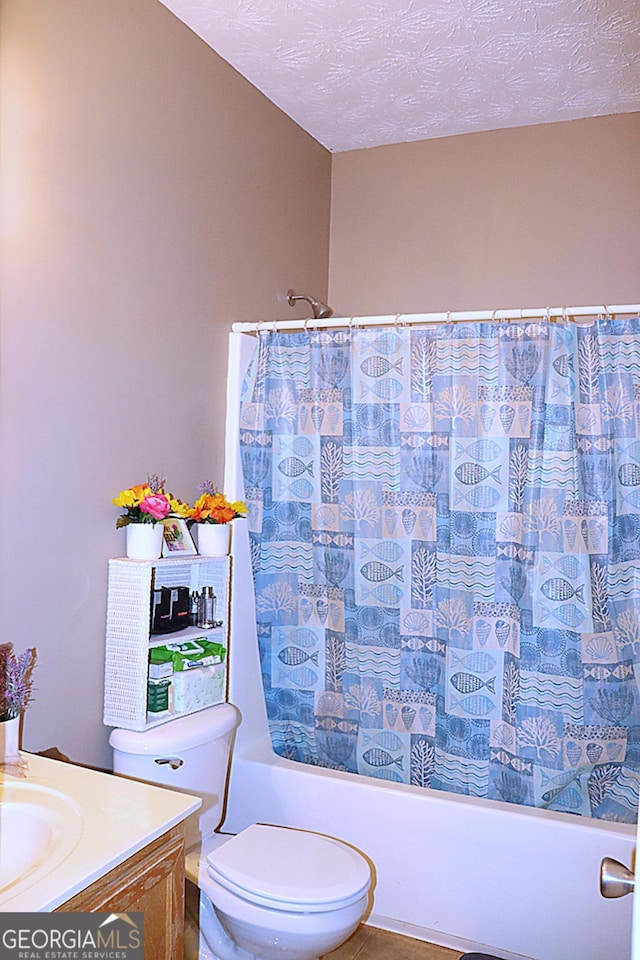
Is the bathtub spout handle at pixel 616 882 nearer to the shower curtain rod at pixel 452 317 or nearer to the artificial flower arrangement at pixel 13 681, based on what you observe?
the artificial flower arrangement at pixel 13 681

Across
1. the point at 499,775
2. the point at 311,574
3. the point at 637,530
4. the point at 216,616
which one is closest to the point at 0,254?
the point at 216,616

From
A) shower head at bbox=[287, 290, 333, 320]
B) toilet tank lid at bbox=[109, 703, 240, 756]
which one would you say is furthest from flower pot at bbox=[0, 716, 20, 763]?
shower head at bbox=[287, 290, 333, 320]

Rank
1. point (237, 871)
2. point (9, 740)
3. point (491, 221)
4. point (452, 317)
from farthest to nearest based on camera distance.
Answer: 1. point (491, 221)
2. point (452, 317)
3. point (237, 871)
4. point (9, 740)

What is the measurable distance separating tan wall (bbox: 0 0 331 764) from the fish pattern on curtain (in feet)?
1.19

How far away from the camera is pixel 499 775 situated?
2.54 metres

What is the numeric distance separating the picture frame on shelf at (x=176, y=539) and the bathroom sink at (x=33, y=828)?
85cm

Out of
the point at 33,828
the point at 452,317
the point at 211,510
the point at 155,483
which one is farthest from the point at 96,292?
the point at 33,828

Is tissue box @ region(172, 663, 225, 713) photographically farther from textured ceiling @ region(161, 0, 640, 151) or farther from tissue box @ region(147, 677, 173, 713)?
textured ceiling @ region(161, 0, 640, 151)

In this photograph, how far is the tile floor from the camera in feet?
7.72

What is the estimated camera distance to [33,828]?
1.50 meters

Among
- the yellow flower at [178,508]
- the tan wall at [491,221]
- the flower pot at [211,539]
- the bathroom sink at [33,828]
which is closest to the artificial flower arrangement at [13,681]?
the bathroom sink at [33,828]

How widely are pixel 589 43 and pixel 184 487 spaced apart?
6.19ft

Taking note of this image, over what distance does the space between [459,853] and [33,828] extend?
1377 millimetres

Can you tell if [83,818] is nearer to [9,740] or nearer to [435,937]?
[9,740]
